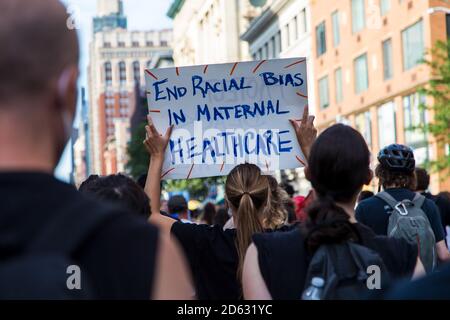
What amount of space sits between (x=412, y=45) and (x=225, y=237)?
3606 centimetres

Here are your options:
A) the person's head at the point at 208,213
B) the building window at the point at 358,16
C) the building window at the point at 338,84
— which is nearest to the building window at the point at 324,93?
the building window at the point at 338,84

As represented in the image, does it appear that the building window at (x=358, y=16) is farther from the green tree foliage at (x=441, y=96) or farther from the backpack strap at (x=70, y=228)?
the backpack strap at (x=70, y=228)

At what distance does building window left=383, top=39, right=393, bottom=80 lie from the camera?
1711 inches

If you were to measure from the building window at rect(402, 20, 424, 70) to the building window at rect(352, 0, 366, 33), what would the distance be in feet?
17.6

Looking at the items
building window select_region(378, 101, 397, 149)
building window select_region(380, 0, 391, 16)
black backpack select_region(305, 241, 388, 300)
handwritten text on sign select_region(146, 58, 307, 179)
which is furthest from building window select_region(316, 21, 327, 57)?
black backpack select_region(305, 241, 388, 300)

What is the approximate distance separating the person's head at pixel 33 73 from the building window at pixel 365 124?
45.4 m

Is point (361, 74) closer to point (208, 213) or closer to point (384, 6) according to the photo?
point (384, 6)

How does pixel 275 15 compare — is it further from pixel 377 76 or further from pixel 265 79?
pixel 265 79

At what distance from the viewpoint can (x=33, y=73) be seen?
6.76ft

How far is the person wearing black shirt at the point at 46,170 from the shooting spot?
2033mm

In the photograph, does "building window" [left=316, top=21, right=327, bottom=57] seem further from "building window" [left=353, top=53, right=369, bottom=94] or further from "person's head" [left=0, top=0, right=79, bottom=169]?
"person's head" [left=0, top=0, right=79, bottom=169]

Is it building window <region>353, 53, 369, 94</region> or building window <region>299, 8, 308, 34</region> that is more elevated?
building window <region>299, 8, 308, 34</region>

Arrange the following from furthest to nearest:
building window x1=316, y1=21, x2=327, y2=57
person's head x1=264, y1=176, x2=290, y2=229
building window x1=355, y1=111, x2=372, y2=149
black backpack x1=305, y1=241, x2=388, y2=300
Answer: building window x1=316, y1=21, x2=327, y2=57 < building window x1=355, y1=111, x2=372, y2=149 < person's head x1=264, y1=176, x2=290, y2=229 < black backpack x1=305, y1=241, x2=388, y2=300

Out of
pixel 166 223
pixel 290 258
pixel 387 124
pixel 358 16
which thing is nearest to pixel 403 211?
pixel 166 223
